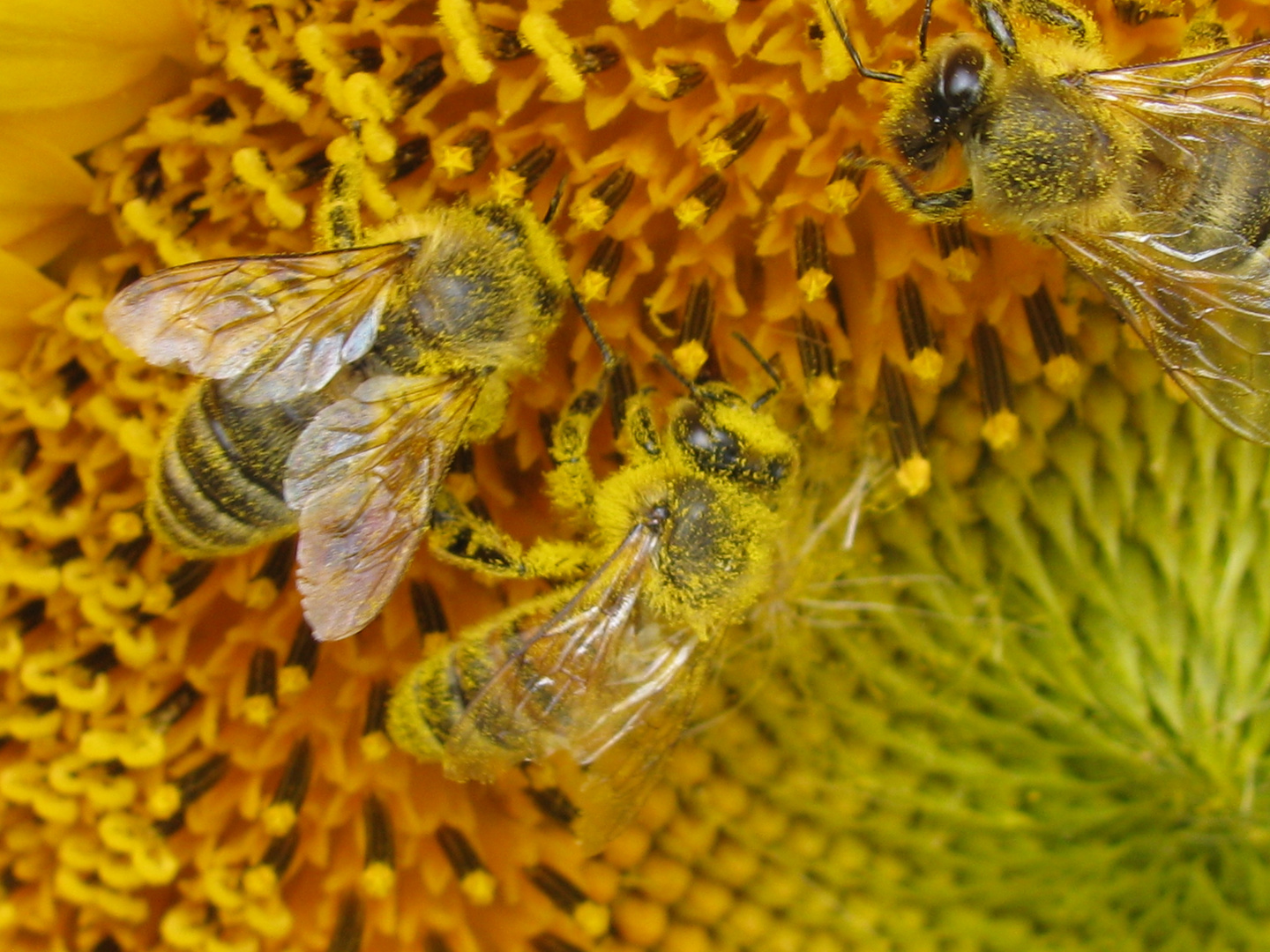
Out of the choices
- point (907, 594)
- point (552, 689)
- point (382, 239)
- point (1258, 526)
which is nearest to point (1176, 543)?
point (1258, 526)

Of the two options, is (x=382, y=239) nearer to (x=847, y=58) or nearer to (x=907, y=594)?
(x=847, y=58)

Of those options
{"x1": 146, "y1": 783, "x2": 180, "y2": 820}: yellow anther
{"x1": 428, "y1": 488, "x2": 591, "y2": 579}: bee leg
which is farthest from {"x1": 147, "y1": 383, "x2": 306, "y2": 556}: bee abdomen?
{"x1": 146, "y1": 783, "x2": 180, "y2": 820}: yellow anther

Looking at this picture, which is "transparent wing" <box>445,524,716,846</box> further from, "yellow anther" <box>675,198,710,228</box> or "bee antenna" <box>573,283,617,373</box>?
"yellow anther" <box>675,198,710,228</box>

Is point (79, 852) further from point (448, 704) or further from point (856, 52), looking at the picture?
point (856, 52)

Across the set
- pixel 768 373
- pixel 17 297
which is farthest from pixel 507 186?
pixel 17 297

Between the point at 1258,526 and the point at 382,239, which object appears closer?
the point at 382,239

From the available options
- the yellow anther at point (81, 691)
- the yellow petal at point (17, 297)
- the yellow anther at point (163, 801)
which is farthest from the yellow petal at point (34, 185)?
the yellow anther at point (163, 801)
